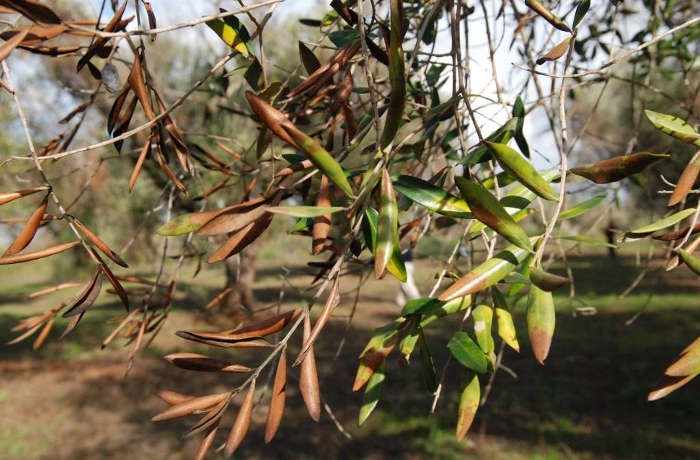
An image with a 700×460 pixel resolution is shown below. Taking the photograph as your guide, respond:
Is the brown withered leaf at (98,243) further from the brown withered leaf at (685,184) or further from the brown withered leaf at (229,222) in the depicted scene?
A: the brown withered leaf at (685,184)

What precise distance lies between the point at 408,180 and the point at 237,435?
28cm

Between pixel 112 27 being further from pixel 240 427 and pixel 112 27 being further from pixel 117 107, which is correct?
pixel 240 427

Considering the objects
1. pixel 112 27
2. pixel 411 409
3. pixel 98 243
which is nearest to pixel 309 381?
pixel 98 243

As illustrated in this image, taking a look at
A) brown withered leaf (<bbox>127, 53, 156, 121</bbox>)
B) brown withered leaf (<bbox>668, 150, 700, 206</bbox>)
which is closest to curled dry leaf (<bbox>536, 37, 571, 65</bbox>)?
brown withered leaf (<bbox>668, 150, 700, 206</bbox>)

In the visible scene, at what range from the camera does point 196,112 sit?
27.9ft

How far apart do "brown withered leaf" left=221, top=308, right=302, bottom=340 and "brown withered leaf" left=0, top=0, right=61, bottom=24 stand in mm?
284

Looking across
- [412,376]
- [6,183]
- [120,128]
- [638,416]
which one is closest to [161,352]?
[6,183]

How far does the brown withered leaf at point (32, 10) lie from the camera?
464mm

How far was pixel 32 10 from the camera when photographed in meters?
0.47

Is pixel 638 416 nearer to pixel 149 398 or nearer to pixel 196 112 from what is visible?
pixel 149 398

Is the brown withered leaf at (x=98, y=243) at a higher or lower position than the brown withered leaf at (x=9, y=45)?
lower

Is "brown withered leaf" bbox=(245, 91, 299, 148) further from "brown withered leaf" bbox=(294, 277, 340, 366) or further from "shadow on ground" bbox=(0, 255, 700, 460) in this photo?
"shadow on ground" bbox=(0, 255, 700, 460)

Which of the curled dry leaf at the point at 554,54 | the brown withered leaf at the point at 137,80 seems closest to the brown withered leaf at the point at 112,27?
the brown withered leaf at the point at 137,80

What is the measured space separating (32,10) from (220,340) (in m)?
0.29
